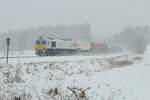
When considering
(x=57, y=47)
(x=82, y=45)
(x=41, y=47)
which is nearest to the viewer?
(x=41, y=47)

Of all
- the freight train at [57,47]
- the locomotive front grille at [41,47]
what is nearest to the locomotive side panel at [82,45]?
the freight train at [57,47]

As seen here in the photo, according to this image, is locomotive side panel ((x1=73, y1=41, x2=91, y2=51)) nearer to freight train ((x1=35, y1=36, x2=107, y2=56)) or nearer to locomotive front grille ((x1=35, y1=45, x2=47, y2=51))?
freight train ((x1=35, y1=36, x2=107, y2=56))

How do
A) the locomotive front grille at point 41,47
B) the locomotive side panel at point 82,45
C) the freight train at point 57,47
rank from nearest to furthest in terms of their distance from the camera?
the locomotive front grille at point 41,47, the freight train at point 57,47, the locomotive side panel at point 82,45

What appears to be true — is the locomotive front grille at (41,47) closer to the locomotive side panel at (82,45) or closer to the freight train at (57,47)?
the freight train at (57,47)

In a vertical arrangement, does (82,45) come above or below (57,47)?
above

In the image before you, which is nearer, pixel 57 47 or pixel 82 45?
pixel 57 47

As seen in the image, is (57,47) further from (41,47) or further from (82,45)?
(82,45)

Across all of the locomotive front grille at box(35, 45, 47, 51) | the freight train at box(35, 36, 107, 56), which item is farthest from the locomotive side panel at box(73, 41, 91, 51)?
the locomotive front grille at box(35, 45, 47, 51)

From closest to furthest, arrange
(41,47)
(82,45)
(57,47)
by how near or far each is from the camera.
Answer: (41,47)
(57,47)
(82,45)

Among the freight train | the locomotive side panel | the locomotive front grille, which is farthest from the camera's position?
the locomotive side panel

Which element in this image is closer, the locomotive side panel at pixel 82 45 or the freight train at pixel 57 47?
the freight train at pixel 57 47

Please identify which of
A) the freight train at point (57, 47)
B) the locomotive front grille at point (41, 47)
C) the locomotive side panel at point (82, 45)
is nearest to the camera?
the locomotive front grille at point (41, 47)

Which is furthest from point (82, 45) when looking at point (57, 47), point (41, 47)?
point (41, 47)

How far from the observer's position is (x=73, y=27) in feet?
362
